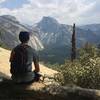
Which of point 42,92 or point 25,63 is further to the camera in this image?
point 25,63

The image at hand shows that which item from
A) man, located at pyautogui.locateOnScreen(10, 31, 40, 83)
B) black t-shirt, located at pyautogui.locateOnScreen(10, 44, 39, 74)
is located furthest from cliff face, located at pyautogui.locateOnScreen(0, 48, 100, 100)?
black t-shirt, located at pyautogui.locateOnScreen(10, 44, 39, 74)

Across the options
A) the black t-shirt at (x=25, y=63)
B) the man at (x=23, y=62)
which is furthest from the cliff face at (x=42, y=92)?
the black t-shirt at (x=25, y=63)

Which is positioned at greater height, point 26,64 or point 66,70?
point 26,64

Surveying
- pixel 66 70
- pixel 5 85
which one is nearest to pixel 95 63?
pixel 66 70

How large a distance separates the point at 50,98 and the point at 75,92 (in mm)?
674

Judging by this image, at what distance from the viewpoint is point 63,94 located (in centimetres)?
981

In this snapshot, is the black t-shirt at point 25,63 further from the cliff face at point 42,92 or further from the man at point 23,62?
the cliff face at point 42,92

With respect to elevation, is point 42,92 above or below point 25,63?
below

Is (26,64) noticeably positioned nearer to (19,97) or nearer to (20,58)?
(20,58)

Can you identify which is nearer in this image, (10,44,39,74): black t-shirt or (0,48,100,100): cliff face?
(0,48,100,100): cliff face

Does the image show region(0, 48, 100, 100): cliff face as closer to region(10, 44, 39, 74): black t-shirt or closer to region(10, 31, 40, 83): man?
region(10, 31, 40, 83): man

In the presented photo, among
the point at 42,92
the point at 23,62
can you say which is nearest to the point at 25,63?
the point at 23,62

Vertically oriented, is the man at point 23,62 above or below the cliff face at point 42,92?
above

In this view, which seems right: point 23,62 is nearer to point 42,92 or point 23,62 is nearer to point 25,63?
point 25,63
